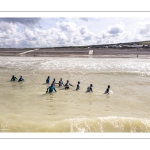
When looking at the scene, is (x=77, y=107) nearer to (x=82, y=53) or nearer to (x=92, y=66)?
(x=92, y=66)

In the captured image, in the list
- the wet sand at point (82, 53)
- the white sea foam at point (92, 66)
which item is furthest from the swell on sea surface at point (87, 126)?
the wet sand at point (82, 53)

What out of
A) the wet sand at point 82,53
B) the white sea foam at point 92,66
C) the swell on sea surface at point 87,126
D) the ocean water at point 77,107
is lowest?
the swell on sea surface at point 87,126

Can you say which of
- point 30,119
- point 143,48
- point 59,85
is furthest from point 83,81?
point 143,48

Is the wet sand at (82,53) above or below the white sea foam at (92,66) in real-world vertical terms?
above

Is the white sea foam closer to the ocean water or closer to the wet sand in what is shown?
the ocean water

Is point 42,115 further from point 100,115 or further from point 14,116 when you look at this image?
point 100,115

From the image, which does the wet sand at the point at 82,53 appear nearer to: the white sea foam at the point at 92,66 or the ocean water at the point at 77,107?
the white sea foam at the point at 92,66

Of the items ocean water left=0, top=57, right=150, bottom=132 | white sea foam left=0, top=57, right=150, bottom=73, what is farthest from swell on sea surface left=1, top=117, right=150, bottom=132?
white sea foam left=0, top=57, right=150, bottom=73
